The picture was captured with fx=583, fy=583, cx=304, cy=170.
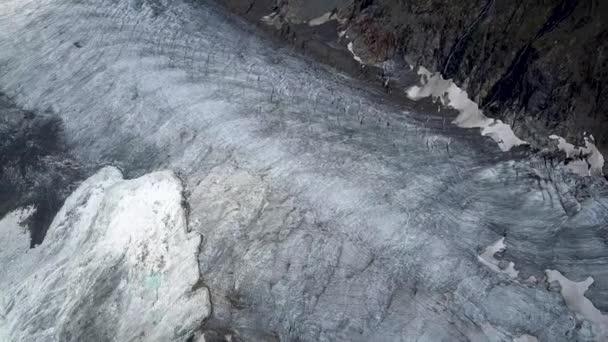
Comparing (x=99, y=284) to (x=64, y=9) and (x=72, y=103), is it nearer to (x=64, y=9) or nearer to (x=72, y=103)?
(x=72, y=103)

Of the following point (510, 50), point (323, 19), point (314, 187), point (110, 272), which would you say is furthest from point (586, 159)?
point (110, 272)

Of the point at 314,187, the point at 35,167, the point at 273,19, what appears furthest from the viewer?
the point at 273,19

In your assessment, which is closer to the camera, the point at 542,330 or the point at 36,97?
the point at 542,330

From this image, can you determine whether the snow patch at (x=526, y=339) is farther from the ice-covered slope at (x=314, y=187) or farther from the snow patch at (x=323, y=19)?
the snow patch at (x=323, y=19)

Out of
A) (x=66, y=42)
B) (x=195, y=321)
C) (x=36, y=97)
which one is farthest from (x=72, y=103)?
(x=195, y=321)

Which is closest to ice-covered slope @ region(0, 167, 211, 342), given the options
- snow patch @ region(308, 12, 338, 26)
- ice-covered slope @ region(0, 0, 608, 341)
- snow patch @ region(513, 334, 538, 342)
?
ice-covered slope @ region(0, 0, 608, 341)

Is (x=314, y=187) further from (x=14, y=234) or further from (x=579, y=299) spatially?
(x=14, y=234)
